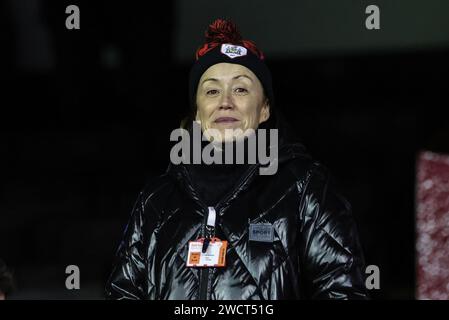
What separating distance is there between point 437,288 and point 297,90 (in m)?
2.13

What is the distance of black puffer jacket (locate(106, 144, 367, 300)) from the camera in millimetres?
2098

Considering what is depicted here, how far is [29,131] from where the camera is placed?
259 inches

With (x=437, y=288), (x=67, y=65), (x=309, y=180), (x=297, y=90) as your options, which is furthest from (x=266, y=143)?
(x=67, y=65)

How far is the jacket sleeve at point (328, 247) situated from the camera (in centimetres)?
206

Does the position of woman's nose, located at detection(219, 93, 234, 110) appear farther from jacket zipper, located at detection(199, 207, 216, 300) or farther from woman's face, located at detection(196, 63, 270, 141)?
jacket zipper, located at detection(199, 207, 216, 300)

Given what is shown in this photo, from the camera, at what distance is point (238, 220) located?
7.20 ft

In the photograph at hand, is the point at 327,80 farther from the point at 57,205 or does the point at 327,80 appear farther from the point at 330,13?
the point at 57,205

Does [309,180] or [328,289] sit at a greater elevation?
[309,180]

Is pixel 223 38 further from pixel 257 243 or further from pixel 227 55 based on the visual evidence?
pixel 257 243

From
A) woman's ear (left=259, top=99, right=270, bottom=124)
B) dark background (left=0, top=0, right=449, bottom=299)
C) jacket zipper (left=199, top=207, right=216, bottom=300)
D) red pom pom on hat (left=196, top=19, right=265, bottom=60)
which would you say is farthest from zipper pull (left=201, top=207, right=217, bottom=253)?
dark background (left=0, top=0, right=449, bottom=299)

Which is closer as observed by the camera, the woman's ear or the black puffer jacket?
the black puffer jacket

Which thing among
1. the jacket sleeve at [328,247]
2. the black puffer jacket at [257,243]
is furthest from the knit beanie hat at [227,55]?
the jacket sleeve at [328,247]

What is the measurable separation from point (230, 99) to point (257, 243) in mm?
451

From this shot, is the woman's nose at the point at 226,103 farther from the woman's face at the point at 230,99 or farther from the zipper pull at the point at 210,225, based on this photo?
the zipper pull at the point at 210,225
